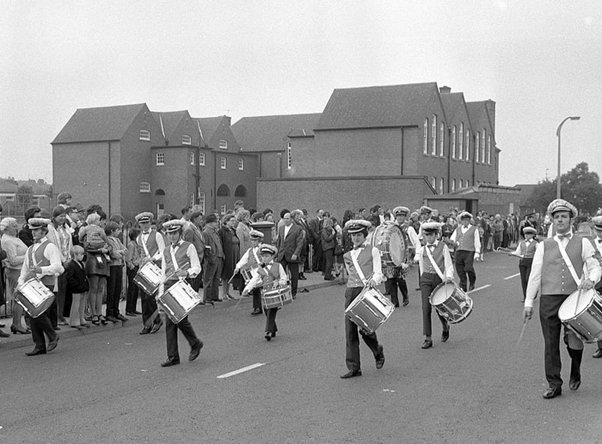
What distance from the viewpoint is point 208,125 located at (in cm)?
8062

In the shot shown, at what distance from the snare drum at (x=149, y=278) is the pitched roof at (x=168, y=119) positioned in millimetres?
62341

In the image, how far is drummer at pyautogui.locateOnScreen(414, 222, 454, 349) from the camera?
11.2 meters

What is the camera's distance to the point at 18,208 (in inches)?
2675

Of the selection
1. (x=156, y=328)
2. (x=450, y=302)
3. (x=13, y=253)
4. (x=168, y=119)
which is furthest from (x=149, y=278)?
(x=168, y=119)

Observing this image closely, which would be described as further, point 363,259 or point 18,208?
point 18,208

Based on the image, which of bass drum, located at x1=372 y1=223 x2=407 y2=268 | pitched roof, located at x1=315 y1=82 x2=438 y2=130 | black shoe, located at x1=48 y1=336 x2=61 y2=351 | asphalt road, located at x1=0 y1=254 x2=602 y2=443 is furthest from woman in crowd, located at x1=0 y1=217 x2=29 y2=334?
pitched roof, located at x1=315 y1=82 x2=438 y2=130

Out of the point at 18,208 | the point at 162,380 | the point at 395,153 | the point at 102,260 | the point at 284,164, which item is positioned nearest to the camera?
the point at 162,380

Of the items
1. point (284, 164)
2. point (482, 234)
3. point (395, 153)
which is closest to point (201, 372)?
point (482, 234)

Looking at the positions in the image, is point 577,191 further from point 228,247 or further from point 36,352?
point 36,352

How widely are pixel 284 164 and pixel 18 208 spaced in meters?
27.3

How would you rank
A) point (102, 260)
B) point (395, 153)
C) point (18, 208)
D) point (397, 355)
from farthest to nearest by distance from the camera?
point (18, 208) < point (395, 153) < point (102, 260) < point (397, 355)

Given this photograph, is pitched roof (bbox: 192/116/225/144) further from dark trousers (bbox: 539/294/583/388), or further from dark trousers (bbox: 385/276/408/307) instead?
dark trousers (bbox: 539/294/583/388)

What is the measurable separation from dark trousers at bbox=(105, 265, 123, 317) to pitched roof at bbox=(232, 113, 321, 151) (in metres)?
68.1

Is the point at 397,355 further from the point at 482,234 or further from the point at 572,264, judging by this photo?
the point at 482,234
